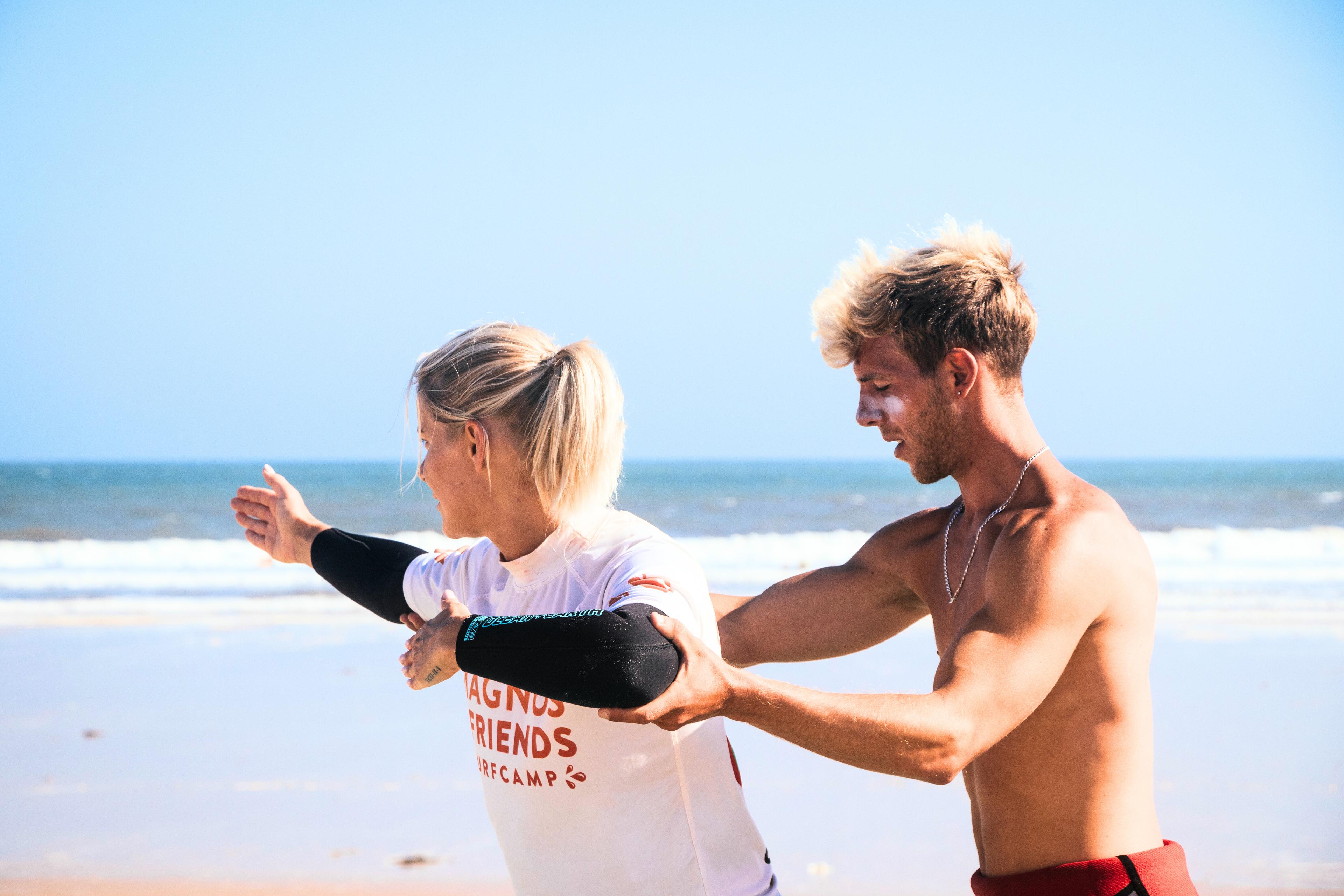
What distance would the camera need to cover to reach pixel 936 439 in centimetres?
234

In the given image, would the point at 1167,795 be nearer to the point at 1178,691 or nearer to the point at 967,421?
the point at 1178,691

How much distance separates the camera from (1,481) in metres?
39.7

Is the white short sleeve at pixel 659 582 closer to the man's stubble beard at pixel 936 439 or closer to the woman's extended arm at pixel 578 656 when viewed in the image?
the woman's extended arm at pixel 578 656

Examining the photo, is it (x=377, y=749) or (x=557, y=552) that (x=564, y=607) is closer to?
(x=557, y=552)

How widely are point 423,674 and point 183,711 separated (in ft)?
18.0

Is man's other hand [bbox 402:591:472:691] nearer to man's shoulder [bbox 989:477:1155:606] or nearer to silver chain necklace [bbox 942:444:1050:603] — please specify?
man's shoulder [bbox 989:477:1155:606]

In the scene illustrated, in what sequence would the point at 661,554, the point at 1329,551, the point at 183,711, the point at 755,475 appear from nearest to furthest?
the point at 661,554
the point at 183,711
the point at 1329,551
the point at 755,475

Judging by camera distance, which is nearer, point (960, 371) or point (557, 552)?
point (557, 552)

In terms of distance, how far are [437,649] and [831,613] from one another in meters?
1.30

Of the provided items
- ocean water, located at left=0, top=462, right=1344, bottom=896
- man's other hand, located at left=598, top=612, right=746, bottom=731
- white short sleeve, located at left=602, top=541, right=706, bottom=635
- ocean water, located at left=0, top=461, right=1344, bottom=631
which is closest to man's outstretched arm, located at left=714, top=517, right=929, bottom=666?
white short sleeve, located at left=602, top=541, right=706, bottom=635

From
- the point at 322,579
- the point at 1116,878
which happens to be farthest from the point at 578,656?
the point at 322,579

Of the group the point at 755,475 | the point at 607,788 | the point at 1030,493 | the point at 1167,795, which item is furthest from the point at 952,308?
the point at 755,475

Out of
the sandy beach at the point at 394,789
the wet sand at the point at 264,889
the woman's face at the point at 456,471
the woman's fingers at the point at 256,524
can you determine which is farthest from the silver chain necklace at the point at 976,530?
the wet sand at the point at 264,889

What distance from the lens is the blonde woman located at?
194cm
